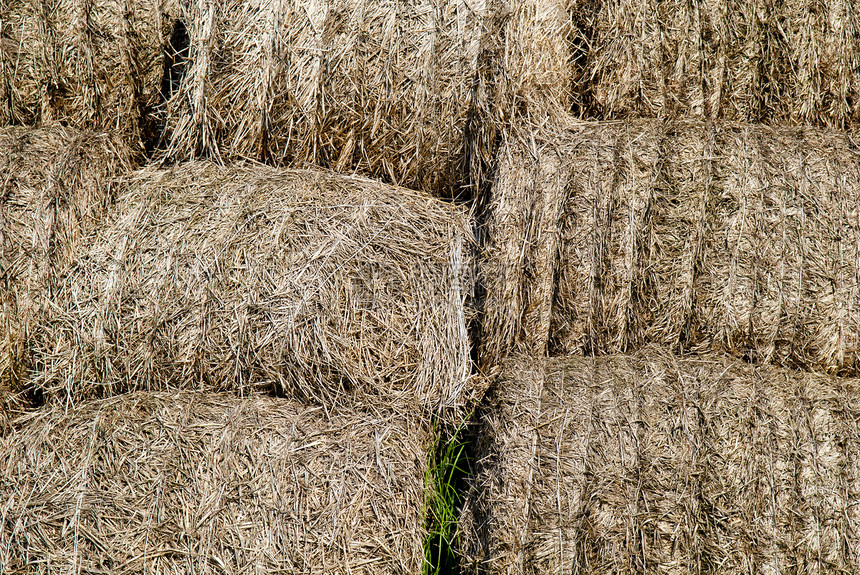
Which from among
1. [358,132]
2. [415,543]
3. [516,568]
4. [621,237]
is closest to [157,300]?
[358,132]

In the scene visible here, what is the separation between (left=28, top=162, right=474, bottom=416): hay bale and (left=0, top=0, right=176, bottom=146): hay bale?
2.19 feet

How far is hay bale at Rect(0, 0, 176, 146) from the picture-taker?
2844 mm

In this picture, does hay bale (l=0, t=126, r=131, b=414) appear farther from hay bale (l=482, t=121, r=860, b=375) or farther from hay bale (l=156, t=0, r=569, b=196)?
hay bale (l=482, t=121, r=860, b=375)

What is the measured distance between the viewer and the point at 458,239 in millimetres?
2621

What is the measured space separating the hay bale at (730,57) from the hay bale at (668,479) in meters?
1.14

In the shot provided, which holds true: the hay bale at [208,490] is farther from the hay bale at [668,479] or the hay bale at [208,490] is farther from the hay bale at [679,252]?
the hay bale at [679,252]

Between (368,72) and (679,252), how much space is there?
4.34 ft

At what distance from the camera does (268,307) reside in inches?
94.8

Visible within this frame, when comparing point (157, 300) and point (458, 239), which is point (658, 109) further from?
point (157, 300)

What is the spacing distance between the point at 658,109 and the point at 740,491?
150 cm

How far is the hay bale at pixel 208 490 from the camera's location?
6.95 feet

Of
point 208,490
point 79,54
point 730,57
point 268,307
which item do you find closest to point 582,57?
point 730,57

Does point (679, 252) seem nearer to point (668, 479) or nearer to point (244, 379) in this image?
point (668, 479)

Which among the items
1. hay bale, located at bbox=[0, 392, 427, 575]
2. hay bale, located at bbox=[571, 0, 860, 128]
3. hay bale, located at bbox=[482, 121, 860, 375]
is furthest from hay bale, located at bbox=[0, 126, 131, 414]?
hay bale, located at bbox=[571, 0, 860, 128]
